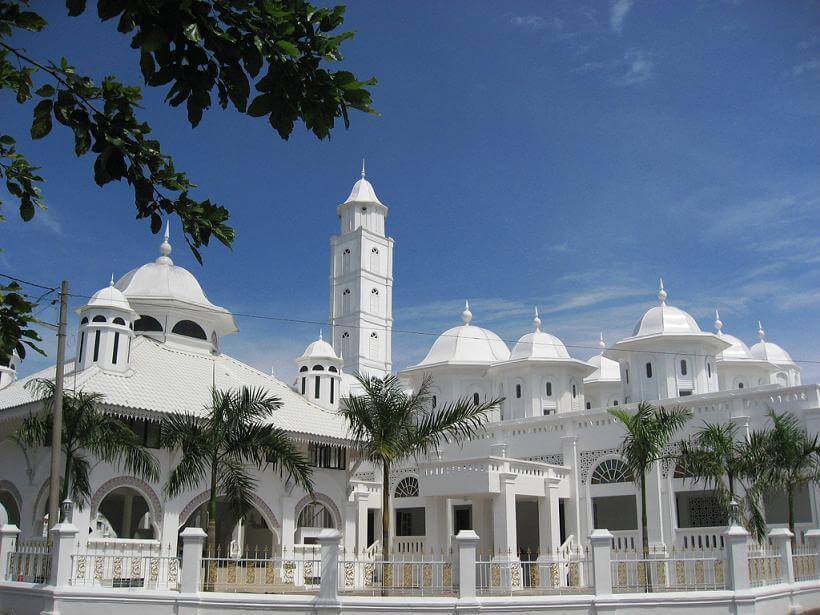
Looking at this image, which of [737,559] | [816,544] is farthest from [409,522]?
[737,559]

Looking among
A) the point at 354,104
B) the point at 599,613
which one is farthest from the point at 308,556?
the point at 354,104

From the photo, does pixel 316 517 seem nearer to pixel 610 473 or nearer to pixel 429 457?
pixel 429 457

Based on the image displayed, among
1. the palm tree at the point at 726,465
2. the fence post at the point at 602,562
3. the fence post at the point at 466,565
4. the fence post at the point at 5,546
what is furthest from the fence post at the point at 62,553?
the palm tree at the point at 726,465

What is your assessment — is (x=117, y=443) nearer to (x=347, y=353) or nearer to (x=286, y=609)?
(x=286, y=609)

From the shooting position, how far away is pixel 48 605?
1348 centimetres

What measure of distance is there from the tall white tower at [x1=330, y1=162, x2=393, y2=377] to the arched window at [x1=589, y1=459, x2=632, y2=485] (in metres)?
28.6

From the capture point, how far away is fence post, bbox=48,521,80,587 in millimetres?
13477

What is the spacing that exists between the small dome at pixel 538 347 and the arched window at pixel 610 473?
8.88 m

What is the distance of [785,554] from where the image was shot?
15.9 meters

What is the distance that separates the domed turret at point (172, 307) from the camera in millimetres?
26469

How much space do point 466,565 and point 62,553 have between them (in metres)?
6.40

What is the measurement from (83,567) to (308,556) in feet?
31.8

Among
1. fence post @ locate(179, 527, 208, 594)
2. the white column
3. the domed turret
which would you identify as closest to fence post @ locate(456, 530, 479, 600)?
fence post @ locate(179, 527, 208, 594)

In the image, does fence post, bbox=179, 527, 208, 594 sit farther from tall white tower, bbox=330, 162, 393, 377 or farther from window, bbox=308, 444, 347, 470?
tall white tower, bbox=330, 162, 393, 377
